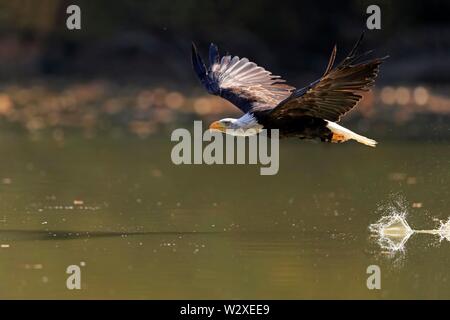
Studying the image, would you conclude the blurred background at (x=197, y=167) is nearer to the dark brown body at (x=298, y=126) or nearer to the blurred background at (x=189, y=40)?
the blurred background at (x=189, y=40)

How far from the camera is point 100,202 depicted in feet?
38.3

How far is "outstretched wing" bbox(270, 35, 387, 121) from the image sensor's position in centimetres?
920

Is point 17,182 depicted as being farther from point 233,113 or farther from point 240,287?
point 233,113

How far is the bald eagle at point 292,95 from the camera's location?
9.28m

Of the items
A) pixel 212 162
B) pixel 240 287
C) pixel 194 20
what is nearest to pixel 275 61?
pixel 194 20

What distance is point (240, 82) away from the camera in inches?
461

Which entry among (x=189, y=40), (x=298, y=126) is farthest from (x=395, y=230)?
→ (x=189, y=40)

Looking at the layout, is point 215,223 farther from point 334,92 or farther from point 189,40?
point 189,40

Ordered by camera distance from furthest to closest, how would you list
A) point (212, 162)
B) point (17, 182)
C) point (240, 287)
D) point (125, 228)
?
point (212, 162)
point (17, 182)
point (125, 228)
point (240, 287)

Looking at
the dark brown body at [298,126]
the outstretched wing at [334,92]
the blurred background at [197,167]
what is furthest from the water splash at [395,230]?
the outstretched wing at [334,92]

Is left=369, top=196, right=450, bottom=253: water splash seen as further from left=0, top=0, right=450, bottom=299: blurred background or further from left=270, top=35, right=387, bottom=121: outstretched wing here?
left=270, top=35, right=387, bottom=121: outstretched wing

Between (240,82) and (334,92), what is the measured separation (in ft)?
7.65

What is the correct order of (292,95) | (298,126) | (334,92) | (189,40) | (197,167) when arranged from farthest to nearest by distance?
1. (189,40)
2. (197,167)
3. (298,126)
4. (334,92)
5. (292,95)

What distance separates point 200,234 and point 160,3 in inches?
838
